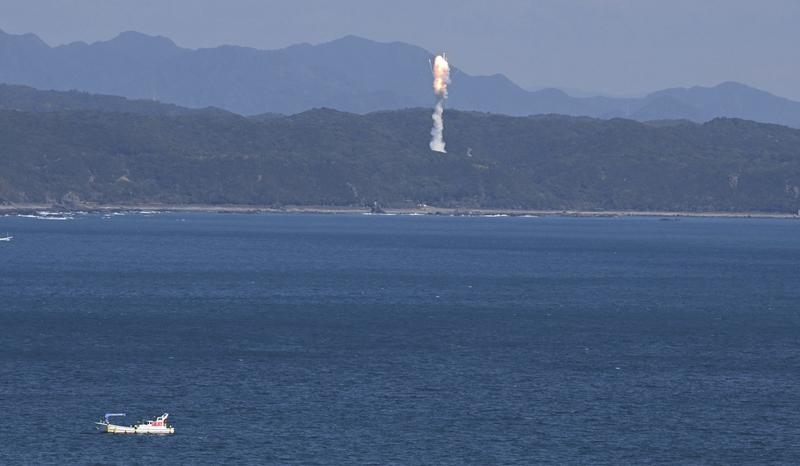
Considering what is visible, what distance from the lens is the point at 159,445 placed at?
280 feet

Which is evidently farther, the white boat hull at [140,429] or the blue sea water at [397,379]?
the white boat hull at [140,429]

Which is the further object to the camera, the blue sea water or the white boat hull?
the white boat hull

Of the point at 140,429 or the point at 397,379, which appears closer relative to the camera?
the point at 140,429

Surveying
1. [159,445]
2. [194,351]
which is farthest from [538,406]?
[194,351]

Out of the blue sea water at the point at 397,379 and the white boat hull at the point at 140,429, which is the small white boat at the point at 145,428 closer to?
Result: the white boat hull at the point at 140,429

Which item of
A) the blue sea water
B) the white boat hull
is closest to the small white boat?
the white boat hull

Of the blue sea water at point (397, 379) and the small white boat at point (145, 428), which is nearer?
the blue sea water at point (397, 379)

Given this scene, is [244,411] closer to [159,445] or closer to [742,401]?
[159,445]

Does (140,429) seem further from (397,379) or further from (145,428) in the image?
(397,379)

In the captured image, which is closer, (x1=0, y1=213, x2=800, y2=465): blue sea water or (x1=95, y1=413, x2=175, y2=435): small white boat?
(x1=0, y1=213, x2=800, y2=465): blue sea water

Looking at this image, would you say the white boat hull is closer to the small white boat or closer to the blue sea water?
the small white boat

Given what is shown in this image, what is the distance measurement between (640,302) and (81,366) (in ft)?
270

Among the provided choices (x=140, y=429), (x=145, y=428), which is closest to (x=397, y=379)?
(x=145, y=428)

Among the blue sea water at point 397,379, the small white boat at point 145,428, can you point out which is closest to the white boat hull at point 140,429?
the small white boat at point 145,428
